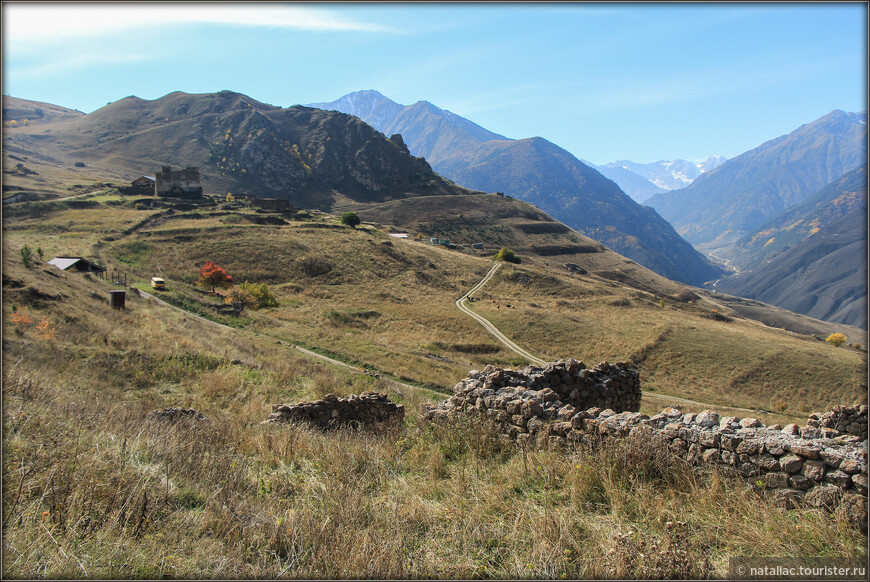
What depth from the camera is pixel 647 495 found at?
17.6 feet

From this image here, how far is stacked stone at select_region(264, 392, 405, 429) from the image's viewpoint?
1038 centimetres

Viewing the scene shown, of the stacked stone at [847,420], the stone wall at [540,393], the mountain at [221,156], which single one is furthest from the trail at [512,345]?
the mountain at [221,156]

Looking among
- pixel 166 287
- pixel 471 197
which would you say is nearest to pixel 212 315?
pixel 166 287

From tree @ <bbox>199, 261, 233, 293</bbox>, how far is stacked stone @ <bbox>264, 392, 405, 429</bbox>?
139 ft

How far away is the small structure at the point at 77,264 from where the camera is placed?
124 ft

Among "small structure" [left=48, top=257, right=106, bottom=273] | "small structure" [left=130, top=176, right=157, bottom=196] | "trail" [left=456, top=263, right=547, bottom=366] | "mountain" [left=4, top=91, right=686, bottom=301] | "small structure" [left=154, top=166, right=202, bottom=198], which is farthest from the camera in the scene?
"mountain" [left=4, top=91, right=686, bottom=301]

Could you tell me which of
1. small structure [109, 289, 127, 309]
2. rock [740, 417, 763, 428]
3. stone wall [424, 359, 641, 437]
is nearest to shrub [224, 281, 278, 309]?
small structure [109, 289, 127, 309]

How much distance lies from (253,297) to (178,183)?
221 feet

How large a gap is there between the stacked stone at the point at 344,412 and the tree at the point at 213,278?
1670 inches

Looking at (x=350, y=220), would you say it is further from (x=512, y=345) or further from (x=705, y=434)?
(x=705, y=434)

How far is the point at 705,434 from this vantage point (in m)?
6.07

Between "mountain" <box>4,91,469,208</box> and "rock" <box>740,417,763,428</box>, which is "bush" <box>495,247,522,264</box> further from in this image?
"mountain" <box>4,91,469,208</box>

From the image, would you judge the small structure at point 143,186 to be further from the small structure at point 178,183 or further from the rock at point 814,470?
the rock at point 814,470

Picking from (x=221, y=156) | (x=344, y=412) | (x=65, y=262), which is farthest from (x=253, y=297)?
(x=221, y=156)
